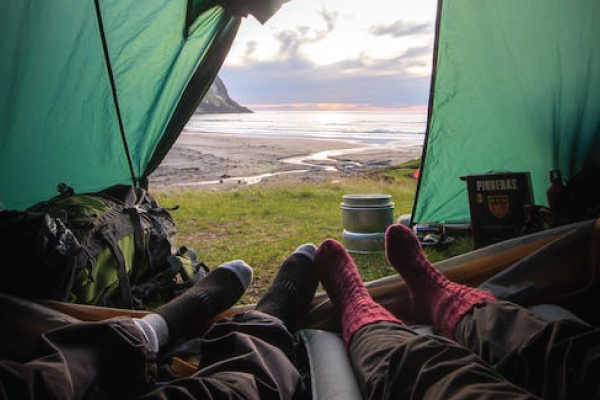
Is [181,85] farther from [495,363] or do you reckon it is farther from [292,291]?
[495,363]

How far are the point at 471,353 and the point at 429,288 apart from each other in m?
0.59

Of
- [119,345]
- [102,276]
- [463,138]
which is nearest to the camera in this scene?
[119,345]

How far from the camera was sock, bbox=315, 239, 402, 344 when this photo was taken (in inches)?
51.7

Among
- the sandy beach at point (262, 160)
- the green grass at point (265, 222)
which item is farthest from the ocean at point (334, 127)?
the green grass at point (265, 222)

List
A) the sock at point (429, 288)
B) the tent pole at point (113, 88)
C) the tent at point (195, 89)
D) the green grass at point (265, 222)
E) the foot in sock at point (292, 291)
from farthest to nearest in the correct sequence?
1. the green grass at point (265, 222)
2. the tent pole at point (113, 88)
3. the tent at point (195, 89)
4. the foot in sock at point (292, 291)
5. the sock at point (429, 288)

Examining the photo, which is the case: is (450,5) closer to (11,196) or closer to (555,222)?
(555,222)

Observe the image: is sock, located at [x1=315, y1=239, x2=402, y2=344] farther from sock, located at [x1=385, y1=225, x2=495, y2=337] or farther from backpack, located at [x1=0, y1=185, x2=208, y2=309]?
backpack, located at [x1=0, y1=185, x2=208, y2=309]

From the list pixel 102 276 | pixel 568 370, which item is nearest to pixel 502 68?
pixel 568 370

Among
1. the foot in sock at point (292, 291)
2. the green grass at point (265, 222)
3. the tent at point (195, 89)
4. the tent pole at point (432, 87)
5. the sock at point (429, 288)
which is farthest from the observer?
the green grass at point (265, 222)

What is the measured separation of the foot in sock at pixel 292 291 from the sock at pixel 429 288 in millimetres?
305

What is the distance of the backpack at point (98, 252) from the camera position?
1392mm

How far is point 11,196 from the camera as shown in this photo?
79.0 inches

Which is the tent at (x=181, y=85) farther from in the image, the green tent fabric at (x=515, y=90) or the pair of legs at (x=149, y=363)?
the pair of legs at (x=149, y=363)

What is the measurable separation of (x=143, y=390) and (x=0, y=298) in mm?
601
